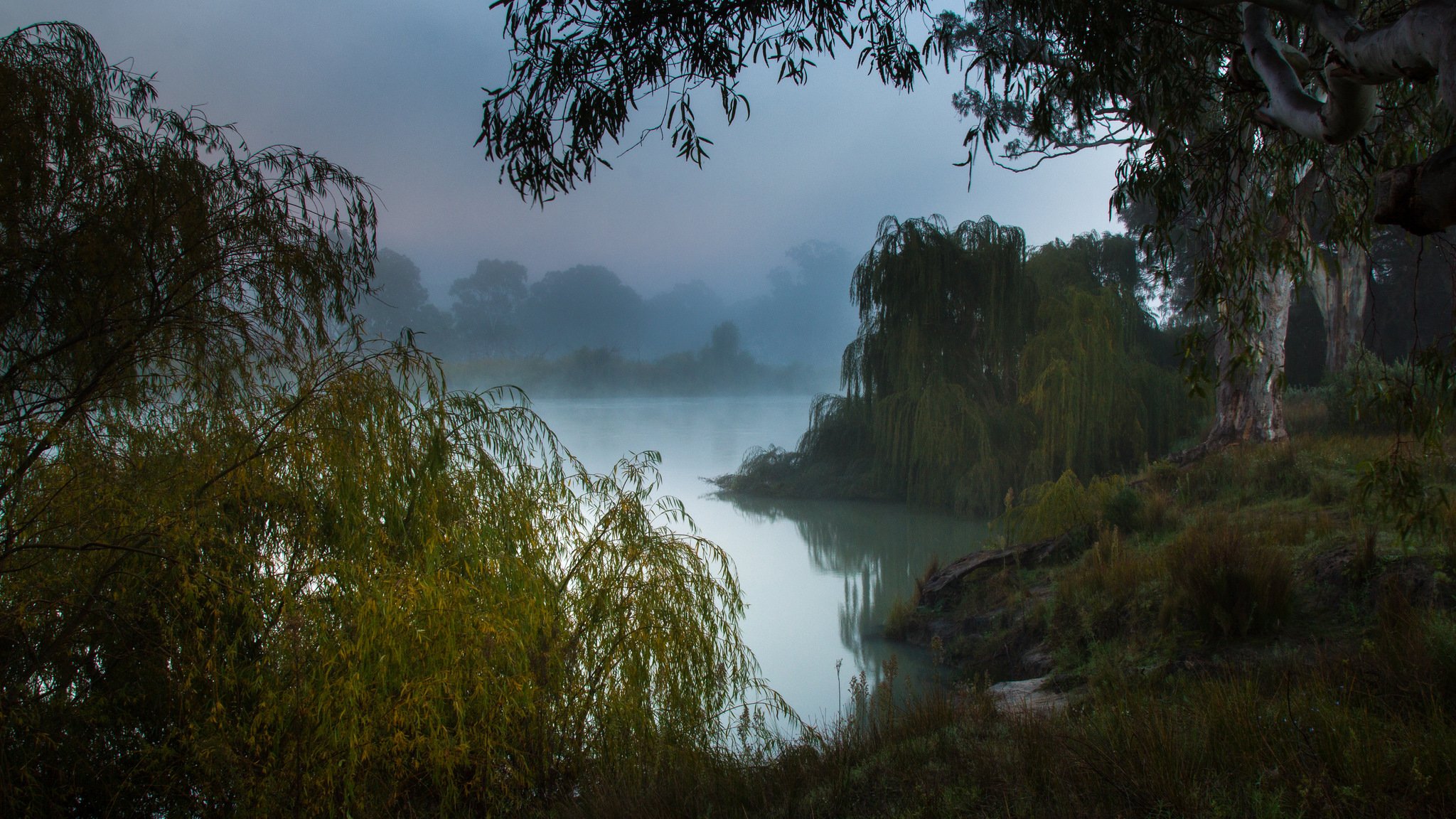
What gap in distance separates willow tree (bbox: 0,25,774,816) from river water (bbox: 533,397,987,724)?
1209 mm

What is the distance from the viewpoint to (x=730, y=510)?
13.8m

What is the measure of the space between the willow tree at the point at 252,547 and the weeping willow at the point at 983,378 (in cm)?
839

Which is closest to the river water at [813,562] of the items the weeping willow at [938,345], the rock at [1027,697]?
the rock at [1027,697]

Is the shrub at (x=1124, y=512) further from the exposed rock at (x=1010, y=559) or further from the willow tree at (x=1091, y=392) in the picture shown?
the willow tree at (x=1091, y=392)

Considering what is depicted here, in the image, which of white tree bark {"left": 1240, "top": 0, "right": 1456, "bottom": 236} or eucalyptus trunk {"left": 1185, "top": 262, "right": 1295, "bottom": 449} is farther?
eucalyptus trunk {"left": 1185, "top": 262, "right": 1295, "bottom": 449}

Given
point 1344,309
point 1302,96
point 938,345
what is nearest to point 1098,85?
point 1302,96

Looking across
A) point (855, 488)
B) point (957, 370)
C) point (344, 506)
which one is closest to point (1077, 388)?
point (957, 370)

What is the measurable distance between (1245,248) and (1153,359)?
11749 millimetres

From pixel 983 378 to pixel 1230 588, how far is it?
8.45 metres

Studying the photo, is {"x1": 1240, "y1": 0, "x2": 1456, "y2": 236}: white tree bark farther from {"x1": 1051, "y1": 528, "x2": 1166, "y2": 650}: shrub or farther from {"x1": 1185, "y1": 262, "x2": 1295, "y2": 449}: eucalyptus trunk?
{"x1": 1185, "y1": 262, "x2": 1295, "y2": 449}: eucalyptus trunk

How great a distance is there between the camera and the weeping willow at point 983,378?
1161cm

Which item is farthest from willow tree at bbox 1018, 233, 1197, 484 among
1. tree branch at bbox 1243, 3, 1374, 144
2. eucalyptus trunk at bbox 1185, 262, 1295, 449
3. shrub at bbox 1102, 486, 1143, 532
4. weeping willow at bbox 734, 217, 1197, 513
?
tree branch at bbox 1243, 3, 1374, 144

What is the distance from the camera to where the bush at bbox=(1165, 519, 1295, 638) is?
14.7ft

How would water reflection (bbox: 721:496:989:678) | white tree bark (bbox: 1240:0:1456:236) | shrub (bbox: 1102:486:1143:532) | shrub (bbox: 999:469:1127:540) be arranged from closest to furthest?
white tree bark (bbox: 1240:0:1456:236), water reflection (bbox: 721:496:989:678), shrub (bbox: 1102:486:1143:532), shrub (bbox: 999:469:1127:540)
